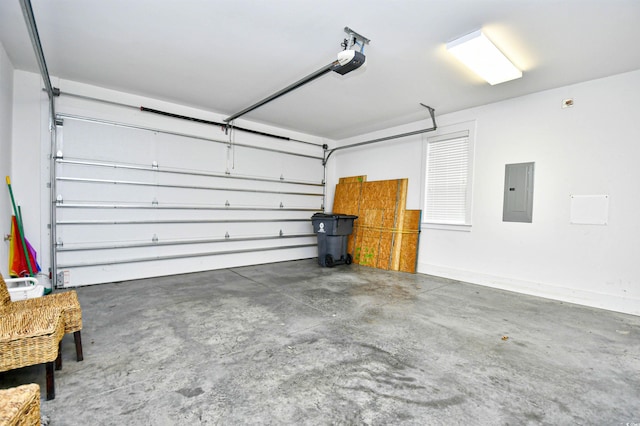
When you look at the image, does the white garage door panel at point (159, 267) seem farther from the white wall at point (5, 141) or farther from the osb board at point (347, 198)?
the osb board at point (347, 198)

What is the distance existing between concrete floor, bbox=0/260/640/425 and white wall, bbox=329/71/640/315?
49 centimetres

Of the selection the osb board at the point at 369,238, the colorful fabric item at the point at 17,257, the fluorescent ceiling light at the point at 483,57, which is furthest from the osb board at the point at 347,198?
the colorful fabric item at the point at 17,257

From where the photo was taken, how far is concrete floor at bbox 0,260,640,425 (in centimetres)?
173

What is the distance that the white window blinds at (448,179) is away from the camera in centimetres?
513

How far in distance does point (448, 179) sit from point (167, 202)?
5230mm

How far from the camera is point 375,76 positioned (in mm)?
3887

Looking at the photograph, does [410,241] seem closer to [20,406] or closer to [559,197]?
[559,197]

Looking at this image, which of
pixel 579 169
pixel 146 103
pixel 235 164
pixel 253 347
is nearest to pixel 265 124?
pixel 235 164

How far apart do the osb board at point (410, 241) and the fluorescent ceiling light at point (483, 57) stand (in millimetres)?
2770

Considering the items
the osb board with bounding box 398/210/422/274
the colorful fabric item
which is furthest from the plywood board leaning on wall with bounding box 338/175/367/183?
the colorful fabric item

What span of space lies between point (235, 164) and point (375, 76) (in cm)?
330

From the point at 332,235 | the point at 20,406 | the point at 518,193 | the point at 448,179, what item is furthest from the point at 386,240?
the point at 20,406

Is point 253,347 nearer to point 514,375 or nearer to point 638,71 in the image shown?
point 514,375

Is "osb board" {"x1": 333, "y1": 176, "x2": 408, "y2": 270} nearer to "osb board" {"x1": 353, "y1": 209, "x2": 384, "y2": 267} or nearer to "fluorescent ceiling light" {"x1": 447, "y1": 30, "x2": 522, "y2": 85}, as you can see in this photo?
"osb board" {"x1": 353, "y1": 209, "x2": 384, "y2": 267}
